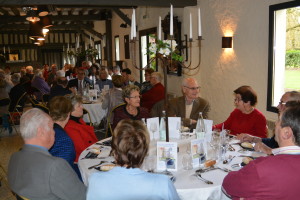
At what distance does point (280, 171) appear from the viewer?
1.47m

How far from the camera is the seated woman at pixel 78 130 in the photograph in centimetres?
302

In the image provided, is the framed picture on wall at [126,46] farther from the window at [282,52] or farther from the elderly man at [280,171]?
the elderly man at [280,171]

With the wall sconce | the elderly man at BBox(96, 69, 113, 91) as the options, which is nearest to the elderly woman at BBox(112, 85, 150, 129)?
the wall sconce

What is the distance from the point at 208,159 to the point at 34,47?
57.6ft

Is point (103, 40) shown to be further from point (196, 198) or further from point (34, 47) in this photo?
point (196, 198)

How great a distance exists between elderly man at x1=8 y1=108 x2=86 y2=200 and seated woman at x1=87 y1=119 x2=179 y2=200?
0.95 feet

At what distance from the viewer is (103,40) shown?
48.1 ft

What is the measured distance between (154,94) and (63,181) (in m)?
3.96

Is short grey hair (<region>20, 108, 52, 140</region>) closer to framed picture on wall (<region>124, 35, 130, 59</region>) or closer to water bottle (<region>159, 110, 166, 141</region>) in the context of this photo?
water bottle (<region>159, 110, 166, 141</region>)

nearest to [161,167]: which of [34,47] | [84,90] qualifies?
[84,90]

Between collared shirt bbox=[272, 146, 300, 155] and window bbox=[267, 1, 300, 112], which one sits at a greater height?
window bbox=[267, 1, 300, 112]

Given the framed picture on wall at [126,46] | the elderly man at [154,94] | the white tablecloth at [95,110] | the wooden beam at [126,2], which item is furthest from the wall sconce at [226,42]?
the framed picture on wall at [126,46]

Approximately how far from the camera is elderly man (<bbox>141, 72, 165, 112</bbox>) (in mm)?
5730

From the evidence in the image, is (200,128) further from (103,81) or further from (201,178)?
(103,81)
